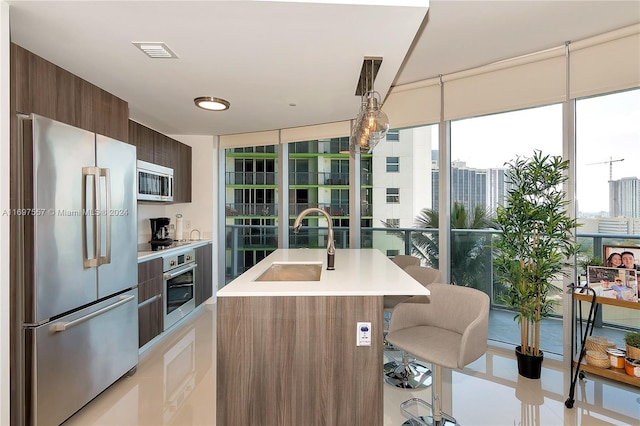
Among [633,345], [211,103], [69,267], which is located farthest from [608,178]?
[69,267]

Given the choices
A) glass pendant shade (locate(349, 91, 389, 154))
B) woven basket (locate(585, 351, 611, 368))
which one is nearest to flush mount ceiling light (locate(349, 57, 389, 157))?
glass pendant shade (locate(349, 91, 389, 154))

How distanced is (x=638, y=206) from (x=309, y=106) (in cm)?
289

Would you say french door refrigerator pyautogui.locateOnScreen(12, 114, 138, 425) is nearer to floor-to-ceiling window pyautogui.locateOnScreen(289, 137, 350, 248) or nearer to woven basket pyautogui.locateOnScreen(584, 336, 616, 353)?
floor-to-ceiling window pyautogui.locateOnScreen(289, 137, 350, 248)

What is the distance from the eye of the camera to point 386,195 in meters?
4.08

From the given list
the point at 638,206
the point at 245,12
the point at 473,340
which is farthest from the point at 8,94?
the point at 638,206

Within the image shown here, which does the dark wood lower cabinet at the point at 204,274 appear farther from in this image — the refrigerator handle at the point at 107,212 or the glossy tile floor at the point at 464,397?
the refrigerator handle at the point at 107,212

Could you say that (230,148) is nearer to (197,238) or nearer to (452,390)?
(197,238)

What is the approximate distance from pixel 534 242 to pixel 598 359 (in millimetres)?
918

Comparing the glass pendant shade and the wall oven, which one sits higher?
the glass pendant shade

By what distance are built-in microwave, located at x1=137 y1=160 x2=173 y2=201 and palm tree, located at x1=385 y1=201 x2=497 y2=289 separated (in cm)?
302

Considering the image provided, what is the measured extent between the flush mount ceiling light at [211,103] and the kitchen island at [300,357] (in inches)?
82.9

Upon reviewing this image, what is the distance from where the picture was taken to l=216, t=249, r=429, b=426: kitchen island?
1682mm

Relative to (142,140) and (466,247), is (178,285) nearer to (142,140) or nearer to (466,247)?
(142,140)

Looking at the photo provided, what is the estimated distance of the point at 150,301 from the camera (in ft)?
10.7
